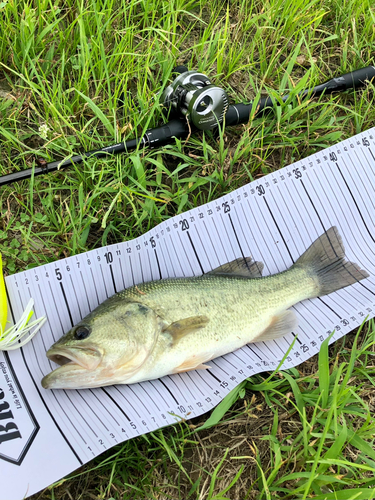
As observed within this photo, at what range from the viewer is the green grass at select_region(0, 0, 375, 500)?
2.42 m

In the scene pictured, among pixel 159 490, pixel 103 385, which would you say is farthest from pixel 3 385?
pixel 159 490

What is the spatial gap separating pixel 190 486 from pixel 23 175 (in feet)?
7.67

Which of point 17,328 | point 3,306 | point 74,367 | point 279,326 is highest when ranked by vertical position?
point 3,306

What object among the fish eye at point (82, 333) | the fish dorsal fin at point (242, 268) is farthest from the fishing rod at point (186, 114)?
the fish eye at point (82, 333)

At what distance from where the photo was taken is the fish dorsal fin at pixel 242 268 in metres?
2.95

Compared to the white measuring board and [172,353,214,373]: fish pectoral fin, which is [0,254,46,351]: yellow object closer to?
the white measuring board

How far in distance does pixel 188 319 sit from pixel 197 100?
1.61 meters

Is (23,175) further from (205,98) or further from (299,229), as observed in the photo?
(299,229)

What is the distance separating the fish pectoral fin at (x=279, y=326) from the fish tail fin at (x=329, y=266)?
32 cm

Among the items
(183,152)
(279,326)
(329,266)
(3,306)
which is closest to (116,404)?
(3,306)

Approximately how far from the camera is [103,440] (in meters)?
2.33

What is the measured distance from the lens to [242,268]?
118 inches

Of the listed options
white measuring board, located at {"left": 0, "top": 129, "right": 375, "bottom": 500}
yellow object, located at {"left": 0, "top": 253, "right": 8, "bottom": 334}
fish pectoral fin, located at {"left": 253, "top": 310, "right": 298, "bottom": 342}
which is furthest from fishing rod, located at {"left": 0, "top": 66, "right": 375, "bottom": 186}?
fish pectoral fin, located at {"left": 253, "top": 310, "right": 298, "bottom": 342}

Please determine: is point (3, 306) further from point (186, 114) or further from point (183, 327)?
Result: point (186, 114)
